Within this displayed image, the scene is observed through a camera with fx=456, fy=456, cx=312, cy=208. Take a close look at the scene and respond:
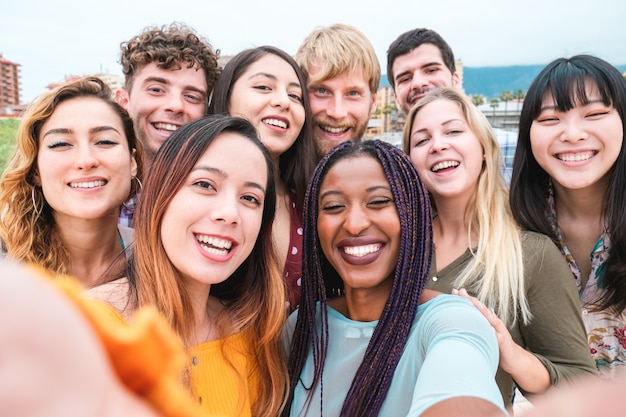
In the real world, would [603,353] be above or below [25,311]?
below

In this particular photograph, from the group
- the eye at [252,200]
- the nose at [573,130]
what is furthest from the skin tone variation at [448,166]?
the eye at [252,200]

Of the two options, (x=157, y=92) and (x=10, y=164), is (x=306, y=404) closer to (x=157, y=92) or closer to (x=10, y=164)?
(x=10, y=164)

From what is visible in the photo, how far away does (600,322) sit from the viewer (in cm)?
309

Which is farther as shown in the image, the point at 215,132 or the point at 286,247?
the point at 286,247

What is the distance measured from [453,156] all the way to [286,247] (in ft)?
4.55

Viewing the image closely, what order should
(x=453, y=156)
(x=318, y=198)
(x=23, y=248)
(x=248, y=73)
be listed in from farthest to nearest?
(x=248, y=73) < (x=453, y=156) < (x=23, y=248) < (x=318, y=198)

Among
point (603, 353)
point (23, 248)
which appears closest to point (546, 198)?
point (603, 353)

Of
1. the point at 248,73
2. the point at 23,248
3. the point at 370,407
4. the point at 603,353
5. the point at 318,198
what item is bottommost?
the point at 603,353

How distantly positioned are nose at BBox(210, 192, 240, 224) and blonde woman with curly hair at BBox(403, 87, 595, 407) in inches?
43.9

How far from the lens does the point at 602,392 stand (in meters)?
0.44

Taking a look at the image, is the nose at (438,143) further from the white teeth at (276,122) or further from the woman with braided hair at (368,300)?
the white teeth at (276,122)

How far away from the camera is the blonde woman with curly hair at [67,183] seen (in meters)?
2.76

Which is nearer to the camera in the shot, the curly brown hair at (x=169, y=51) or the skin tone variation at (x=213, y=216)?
the skin tone variation at (x=213, y=216)

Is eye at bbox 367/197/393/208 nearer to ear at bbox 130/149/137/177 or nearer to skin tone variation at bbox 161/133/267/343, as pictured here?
skin tone variation at bbox 161/133/267/343
